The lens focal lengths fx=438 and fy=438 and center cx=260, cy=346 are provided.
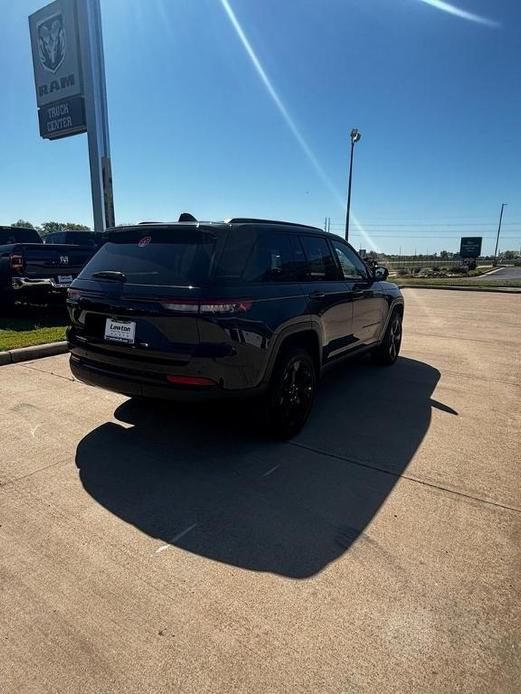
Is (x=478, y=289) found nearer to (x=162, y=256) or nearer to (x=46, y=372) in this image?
(x=46, y=372)

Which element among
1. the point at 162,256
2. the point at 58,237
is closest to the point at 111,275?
the point at 162,256

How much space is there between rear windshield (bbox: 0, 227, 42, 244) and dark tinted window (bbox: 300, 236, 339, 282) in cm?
1190

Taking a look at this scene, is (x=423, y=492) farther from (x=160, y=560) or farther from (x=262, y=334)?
(x=160, y=560)

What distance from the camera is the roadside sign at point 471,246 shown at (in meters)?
43.9

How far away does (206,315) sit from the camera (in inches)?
114

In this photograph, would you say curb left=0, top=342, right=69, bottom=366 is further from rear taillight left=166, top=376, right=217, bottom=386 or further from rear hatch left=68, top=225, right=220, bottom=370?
rear taillight left=166, top=376, right=217, bottom=386

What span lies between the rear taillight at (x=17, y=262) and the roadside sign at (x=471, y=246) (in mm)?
44680

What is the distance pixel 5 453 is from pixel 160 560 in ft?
6.19

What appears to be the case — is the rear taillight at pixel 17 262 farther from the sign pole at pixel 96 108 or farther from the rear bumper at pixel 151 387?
the sign pole at pixel 96 108

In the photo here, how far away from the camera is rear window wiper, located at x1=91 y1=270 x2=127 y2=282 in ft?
10.7

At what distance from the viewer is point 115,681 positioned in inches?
65.1

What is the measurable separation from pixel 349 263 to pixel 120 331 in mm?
2880

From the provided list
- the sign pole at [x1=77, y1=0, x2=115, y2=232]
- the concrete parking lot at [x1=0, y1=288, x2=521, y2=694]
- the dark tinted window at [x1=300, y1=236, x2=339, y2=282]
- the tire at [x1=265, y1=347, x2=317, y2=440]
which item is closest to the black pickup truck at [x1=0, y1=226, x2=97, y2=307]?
the concrete parking lot at [x1=0, y1=288, x2=521, y2=694]

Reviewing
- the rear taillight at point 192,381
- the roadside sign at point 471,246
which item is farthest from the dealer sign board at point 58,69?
the roadside sign at point 471,246
